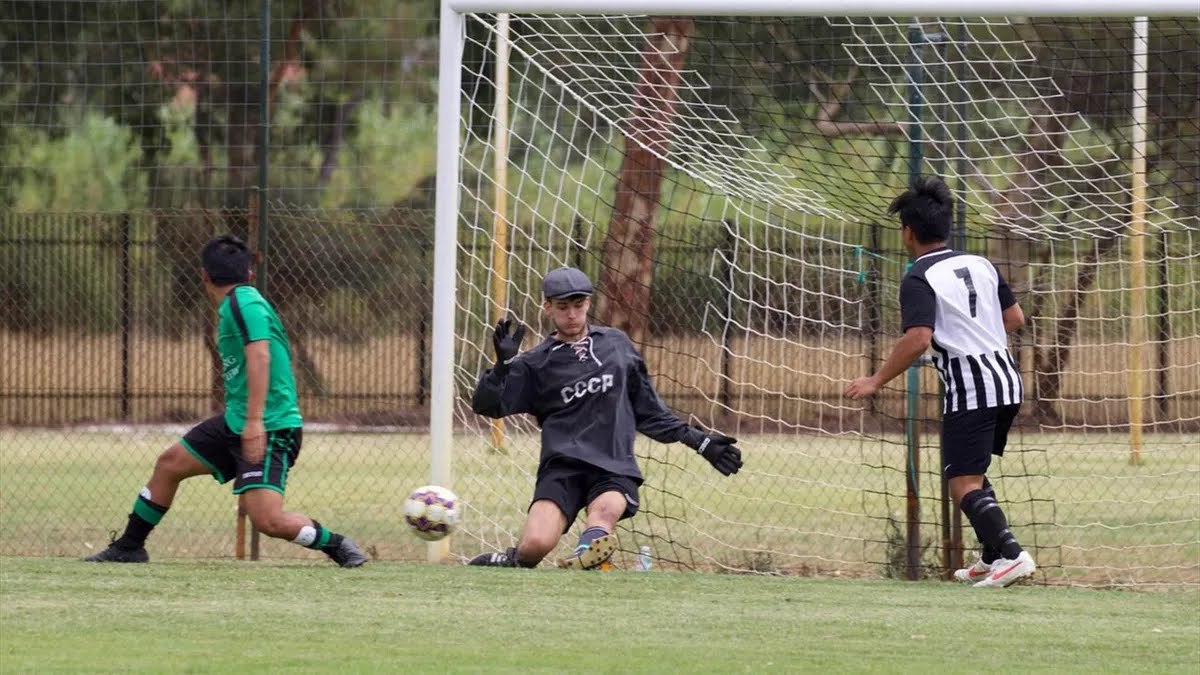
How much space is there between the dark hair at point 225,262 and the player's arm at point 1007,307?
3.37 meters

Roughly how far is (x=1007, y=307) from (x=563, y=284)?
6.72ft

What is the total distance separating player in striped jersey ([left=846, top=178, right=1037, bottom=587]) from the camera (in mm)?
7473

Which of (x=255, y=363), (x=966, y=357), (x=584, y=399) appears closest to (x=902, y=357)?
(x=966, y=357)

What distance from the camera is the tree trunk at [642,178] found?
9812 millimetres

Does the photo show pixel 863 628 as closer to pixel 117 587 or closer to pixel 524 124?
pixel 117 587

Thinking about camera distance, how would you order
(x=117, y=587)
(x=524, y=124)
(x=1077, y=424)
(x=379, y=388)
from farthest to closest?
(x=524, y=124) → (x=379, y=388) → (x=1077, y=424) → (x=117, y=587)

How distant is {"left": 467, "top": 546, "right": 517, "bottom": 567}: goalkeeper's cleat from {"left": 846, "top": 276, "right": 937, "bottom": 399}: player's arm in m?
1.86

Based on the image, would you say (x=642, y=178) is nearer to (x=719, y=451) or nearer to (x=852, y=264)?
(x=852, y=264)

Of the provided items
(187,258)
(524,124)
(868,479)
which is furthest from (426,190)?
(868,479)

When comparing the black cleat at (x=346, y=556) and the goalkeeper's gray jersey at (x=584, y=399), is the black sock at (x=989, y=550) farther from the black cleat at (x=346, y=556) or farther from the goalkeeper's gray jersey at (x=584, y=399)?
the black cleat at (x=346, y=556)

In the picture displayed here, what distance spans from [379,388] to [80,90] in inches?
363

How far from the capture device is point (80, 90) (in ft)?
83.9

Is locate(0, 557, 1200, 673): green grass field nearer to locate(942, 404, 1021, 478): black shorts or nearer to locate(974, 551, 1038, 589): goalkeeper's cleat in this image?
locate(974, 551, 1038, 589): goalkeeper's cleat

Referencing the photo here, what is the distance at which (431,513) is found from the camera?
799cm
